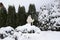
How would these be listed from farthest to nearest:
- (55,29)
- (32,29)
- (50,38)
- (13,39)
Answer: (55,29), (50,38), (32,29), (13,39)

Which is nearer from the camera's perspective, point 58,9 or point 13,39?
point 13,39

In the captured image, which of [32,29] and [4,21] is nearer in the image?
[32,29]

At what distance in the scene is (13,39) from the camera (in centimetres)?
304

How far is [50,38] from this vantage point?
4.48 meters

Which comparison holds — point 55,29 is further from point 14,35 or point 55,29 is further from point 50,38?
point 14,35

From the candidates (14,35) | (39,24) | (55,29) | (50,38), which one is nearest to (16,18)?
(39,24)

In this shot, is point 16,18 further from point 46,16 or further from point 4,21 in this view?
point 46,16

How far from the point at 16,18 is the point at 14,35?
109 inches

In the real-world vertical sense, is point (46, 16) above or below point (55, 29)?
above

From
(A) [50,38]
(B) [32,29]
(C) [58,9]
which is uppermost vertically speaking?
(C) [58,9]

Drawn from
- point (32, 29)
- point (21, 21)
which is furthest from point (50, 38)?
point (21, 21)

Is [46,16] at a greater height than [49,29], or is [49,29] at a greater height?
[46,16]

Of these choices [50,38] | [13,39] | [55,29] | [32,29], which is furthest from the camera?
[55,29]

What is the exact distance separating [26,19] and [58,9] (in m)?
1.11
